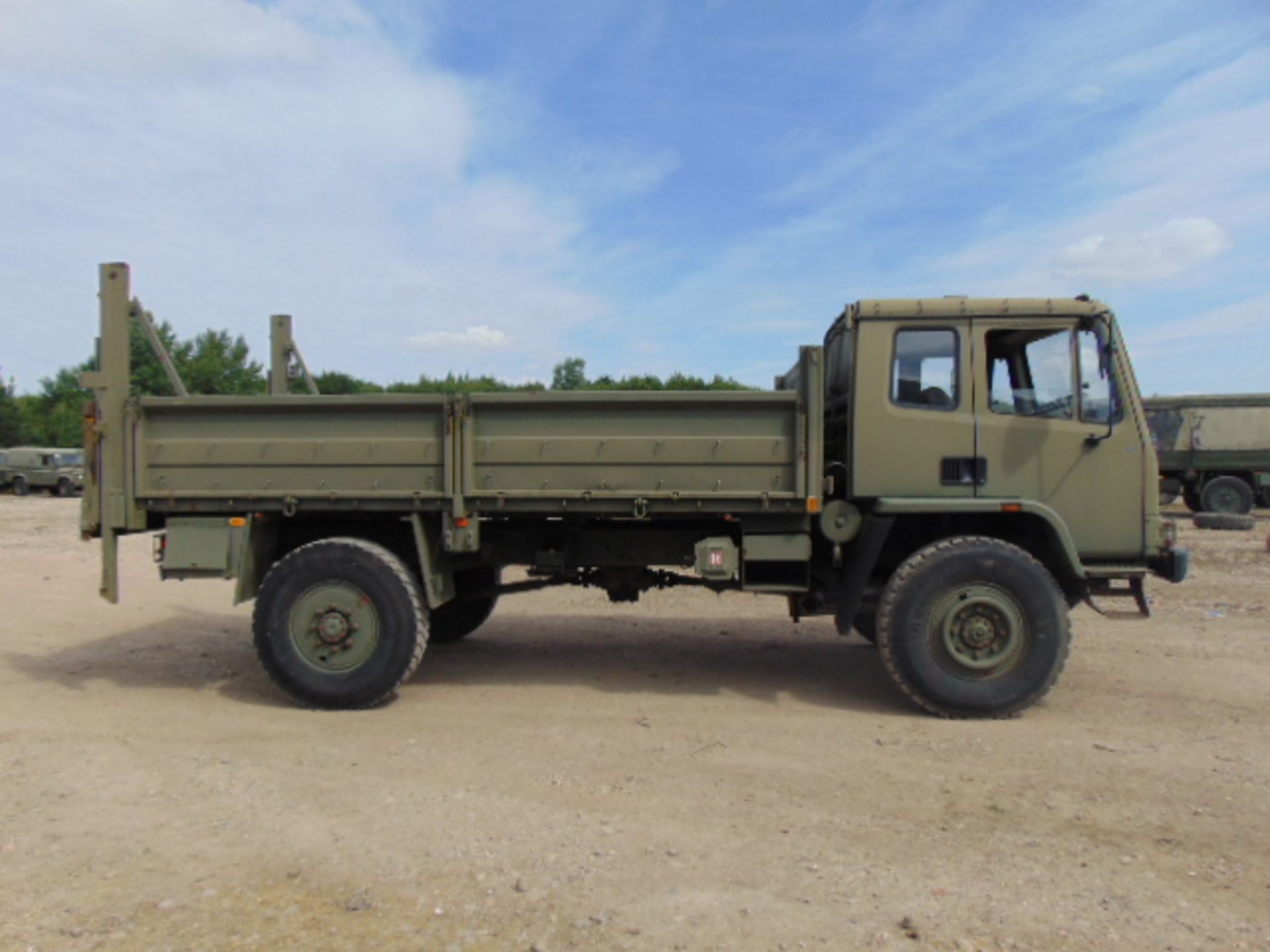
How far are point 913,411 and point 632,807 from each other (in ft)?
10.2

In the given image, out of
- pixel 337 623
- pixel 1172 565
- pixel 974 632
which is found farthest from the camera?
pixel 337 623

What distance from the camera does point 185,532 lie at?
19.6 ft

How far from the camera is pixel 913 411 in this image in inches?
227

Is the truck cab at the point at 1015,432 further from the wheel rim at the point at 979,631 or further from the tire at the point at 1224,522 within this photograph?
the tire at the point at 1224,522

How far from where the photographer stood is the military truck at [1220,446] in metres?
19.4

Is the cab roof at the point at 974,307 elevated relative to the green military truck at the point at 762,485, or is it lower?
elevated

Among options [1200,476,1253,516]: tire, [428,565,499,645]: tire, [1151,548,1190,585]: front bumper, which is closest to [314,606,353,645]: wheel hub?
[428,565,499,645]: tire

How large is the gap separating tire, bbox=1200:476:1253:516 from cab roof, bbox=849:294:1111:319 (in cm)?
1695

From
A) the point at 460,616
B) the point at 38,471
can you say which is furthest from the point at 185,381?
the point at 460,616

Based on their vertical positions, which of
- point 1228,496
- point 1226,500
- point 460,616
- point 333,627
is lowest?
point 460,616

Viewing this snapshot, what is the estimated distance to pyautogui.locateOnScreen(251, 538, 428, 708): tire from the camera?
Answer: 5.85 metres

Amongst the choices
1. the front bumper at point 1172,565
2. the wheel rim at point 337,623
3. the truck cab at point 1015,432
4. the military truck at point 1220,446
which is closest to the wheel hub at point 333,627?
the wheel rim at point 337,623

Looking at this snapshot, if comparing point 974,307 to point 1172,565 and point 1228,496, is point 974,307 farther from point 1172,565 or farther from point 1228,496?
point 1228,496

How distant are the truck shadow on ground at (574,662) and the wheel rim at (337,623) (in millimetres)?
505
